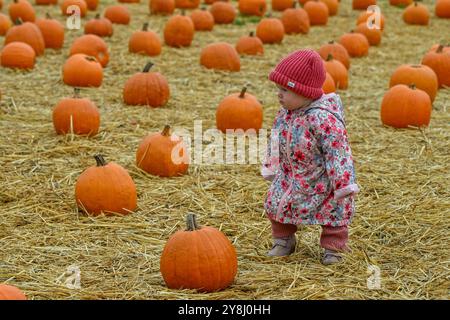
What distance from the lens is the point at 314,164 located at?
15.9 ft

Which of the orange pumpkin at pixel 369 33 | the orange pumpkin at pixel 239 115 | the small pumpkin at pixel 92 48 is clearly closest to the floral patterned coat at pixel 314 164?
the orange pumpkin at pixel 239 115

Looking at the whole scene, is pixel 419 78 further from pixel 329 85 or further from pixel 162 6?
pixel 162 6

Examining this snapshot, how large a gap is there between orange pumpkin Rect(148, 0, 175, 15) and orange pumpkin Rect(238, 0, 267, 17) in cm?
121

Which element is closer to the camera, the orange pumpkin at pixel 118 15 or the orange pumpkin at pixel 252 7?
the orange pumpkin at pixel 118 15

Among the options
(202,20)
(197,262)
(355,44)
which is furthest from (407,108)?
(202,20)

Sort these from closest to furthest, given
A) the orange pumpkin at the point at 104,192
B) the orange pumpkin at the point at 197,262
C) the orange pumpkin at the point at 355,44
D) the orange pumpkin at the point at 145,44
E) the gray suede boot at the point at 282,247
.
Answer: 1. the orange pumpkin at the point at 197,262
2. the gray suede boot at the point at 282,247
3. the orange pumpkin at the point at 104,192
4. the orange pumpkin at the point at 145,44
5. the orange pumpkin at the point at 355,44

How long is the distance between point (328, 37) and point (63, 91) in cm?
522

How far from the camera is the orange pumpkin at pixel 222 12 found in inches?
556

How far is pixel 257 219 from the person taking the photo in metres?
5.78

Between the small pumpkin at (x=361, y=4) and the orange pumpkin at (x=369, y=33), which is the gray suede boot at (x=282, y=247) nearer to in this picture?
the orange pumpkin at (x=369, y=33)

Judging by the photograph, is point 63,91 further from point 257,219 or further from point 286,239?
point 286,239

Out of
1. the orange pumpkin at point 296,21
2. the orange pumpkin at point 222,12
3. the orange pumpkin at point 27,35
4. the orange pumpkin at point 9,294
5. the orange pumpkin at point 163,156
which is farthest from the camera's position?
the orange pumpkin at point 222,12
